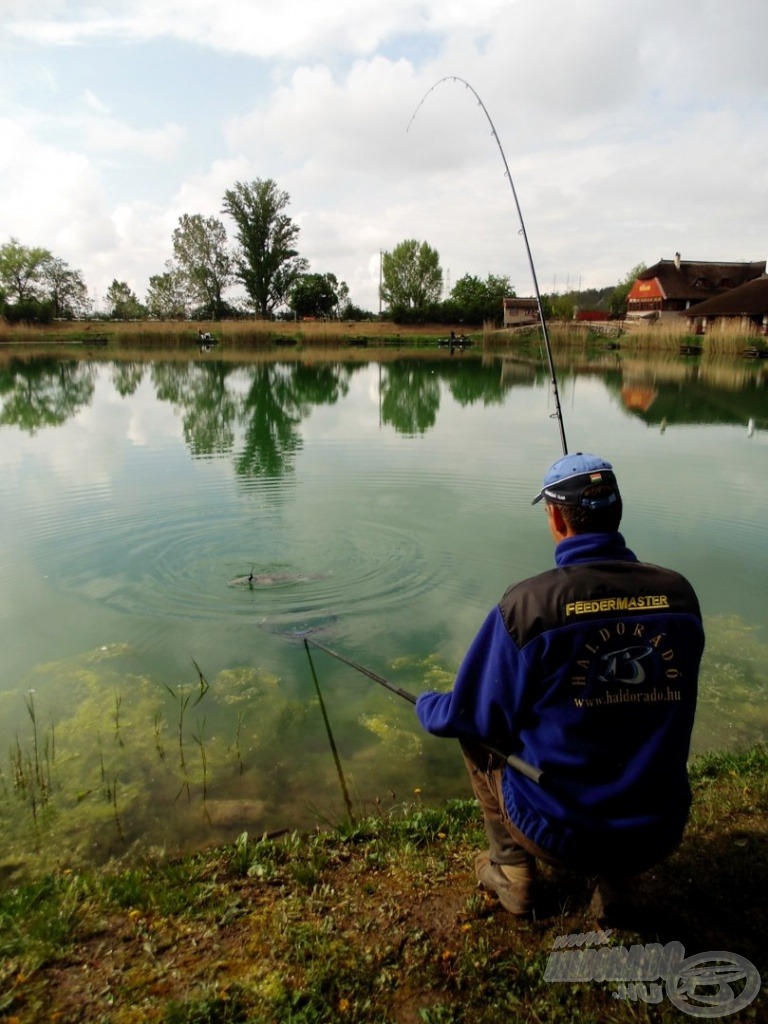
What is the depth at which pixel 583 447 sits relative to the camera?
46.1 feet

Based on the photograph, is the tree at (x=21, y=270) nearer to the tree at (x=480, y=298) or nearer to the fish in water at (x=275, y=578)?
the tree at (x=480, y=298)

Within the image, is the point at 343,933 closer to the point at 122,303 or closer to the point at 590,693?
the point at 590,693

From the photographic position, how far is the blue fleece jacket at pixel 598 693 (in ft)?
6.63

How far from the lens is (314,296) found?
6975 centimetres

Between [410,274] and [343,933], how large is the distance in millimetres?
81621

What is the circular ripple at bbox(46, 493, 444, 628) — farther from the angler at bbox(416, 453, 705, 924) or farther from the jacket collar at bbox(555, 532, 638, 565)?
the jacket collar at bbox(555, 532, 638, 565)

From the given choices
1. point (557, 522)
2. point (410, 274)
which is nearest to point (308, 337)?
point (410, 274)

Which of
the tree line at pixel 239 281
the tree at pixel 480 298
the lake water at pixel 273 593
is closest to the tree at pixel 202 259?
the tree line at pixel 239 281

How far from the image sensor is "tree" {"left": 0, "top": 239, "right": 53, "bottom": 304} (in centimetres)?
6869

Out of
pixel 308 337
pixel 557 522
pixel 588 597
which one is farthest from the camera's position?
pixel 308 337

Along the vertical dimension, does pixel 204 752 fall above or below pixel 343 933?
below

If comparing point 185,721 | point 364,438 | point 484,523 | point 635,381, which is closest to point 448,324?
point 635,381

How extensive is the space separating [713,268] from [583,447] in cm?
6470

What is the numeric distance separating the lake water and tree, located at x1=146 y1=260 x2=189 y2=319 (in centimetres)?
6258
